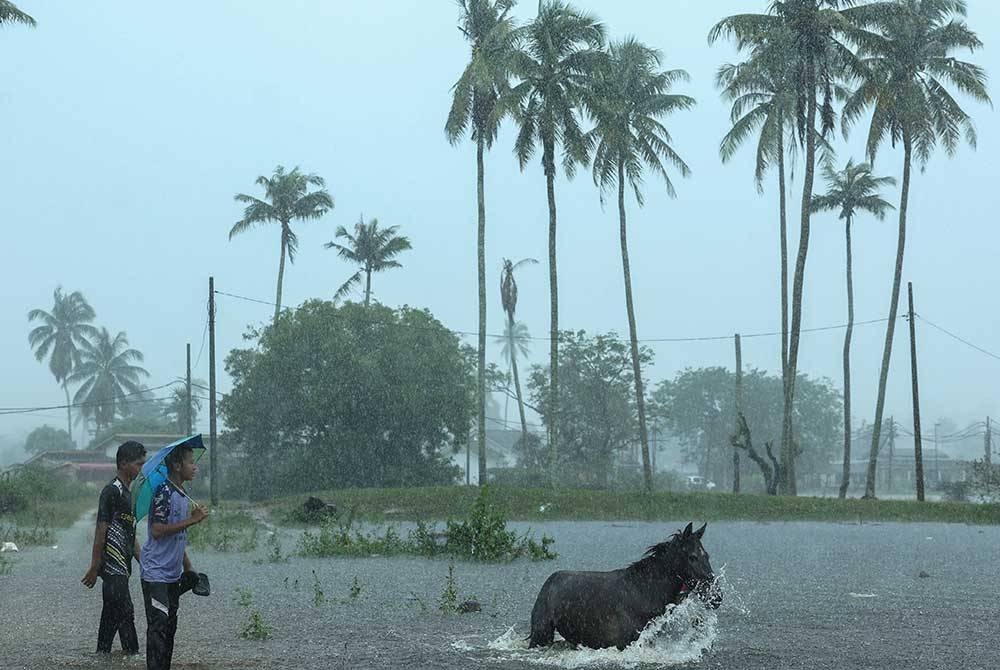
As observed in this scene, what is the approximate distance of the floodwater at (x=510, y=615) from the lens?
9281 millimetres

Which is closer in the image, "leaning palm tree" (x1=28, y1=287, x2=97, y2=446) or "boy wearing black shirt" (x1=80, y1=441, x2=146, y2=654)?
"boy wearing black shirt" (x1=80, y1=441, x2=146, y2=654)

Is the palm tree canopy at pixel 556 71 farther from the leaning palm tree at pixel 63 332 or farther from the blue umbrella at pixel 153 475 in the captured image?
the leaning palm tree at pixel 63 332

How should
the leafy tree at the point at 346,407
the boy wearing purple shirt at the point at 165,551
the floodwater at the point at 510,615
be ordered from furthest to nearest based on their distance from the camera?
the leafy tree at the point at 346,407
the floodwater at the point at 510,615
the boy wearing purple shirt at the point at 165,551

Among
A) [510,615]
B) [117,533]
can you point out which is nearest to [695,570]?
[510,615]

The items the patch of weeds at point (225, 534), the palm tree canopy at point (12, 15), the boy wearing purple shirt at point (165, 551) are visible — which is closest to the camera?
the boy wearing purple shirt at point (165, 551)

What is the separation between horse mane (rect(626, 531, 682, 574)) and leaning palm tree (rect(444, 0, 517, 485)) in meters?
33.6

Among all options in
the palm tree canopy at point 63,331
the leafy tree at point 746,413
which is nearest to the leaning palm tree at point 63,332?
the palm tree canopy at point 63,331

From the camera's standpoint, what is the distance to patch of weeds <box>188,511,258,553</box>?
23375mm

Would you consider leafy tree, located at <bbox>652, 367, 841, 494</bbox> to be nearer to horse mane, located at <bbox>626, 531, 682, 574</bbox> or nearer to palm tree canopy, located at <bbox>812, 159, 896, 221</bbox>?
palm tree canopy, located at <bbox>812, 159, 896, 221</bbox>

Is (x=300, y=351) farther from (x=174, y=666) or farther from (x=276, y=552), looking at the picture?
(x=174, y=666)

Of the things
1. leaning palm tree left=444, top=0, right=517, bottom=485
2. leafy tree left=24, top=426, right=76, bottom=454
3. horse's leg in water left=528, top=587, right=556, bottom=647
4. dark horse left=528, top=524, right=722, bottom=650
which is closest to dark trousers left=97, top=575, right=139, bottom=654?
horse's leg in water left=528, top=587, right=556, bottom=647

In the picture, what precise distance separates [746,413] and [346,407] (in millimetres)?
61169

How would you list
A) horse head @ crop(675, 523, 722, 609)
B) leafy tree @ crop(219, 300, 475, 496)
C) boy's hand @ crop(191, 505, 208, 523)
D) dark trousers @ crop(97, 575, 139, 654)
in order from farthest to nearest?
leafy tree @ crop(219, 300, 475, 496) → dark trousers @ crop(97, 575, 139, 654) → horse head @ crop(675, 523, 722, 609) → boy's hand @ crop(191, 505, 208, 523)

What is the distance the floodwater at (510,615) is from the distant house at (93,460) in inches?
2408
